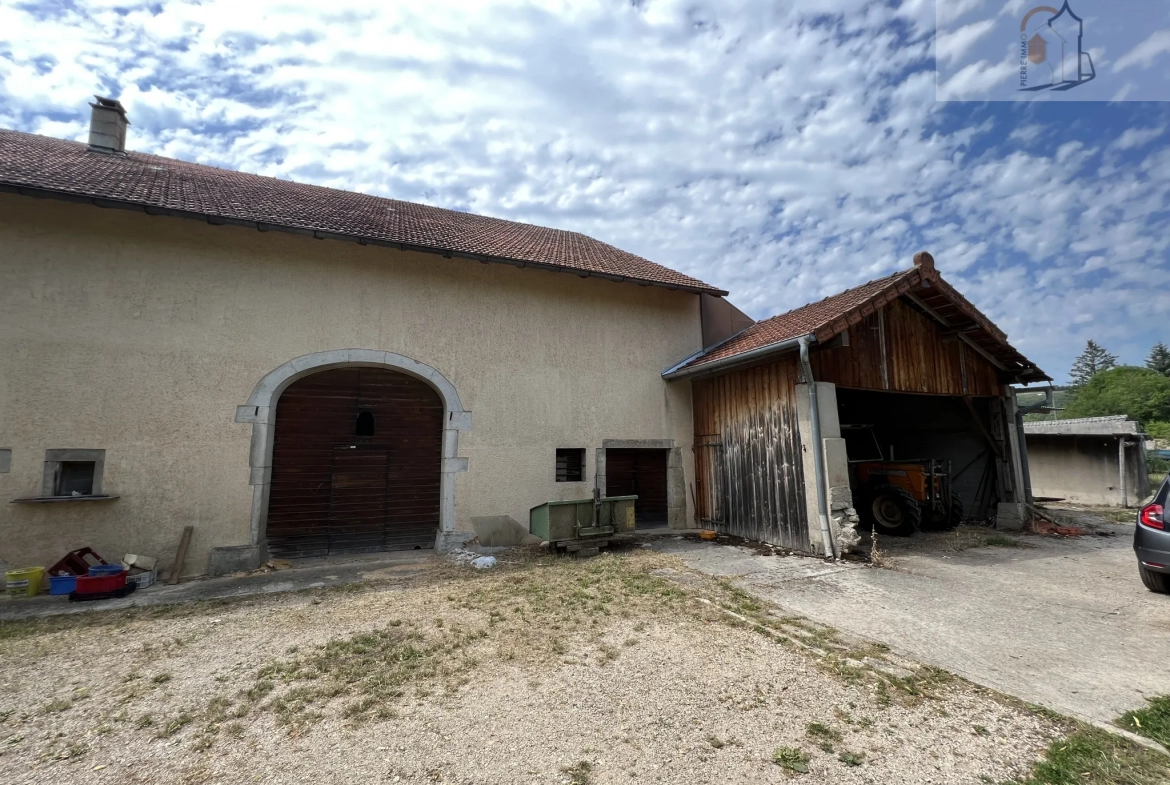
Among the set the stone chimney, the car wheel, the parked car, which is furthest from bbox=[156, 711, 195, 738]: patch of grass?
the stone chimney

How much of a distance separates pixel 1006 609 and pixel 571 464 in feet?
20.6

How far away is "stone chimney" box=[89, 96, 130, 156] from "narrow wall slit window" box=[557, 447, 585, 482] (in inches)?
412

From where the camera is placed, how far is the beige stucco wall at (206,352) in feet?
20.7

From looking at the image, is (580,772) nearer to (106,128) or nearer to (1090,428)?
(106,128)

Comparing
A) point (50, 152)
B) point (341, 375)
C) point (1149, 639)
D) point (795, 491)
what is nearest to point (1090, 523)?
point (795, 491)

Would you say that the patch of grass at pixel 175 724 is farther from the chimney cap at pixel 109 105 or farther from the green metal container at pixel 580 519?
the chimney cap at pixel 109 105

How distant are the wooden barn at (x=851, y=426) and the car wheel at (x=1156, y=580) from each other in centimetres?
274

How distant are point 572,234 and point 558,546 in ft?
29.9

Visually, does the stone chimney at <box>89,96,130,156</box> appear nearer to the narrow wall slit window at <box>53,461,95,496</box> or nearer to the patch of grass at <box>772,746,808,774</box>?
the narrow wall slit window at <box>53,461,95,496</box>

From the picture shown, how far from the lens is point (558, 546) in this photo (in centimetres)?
738

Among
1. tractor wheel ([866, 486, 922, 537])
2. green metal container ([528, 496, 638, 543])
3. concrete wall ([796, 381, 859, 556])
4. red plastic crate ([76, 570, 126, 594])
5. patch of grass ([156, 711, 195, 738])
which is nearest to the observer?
patch of grass ([156, 711, 195, 738])

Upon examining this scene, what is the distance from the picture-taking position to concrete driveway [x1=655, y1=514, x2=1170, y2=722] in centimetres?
329

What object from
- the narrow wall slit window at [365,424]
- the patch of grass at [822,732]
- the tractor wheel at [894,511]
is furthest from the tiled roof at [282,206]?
the patch of grass at [822,732]

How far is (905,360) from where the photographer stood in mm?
8492
